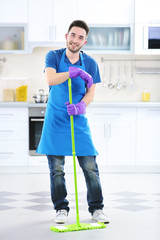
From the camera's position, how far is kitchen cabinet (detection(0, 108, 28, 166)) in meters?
5.57

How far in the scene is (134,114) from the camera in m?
5.63

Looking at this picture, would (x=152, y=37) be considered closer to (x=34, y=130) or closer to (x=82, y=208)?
(x=34, y=130)

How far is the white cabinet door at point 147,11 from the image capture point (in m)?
5.75

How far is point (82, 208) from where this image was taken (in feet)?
11.7

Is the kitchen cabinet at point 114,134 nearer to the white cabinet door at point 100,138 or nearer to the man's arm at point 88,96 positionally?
the white cabinet door at point 100,138

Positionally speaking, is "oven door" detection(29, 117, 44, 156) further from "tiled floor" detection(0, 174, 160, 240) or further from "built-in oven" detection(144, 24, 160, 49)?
"built-in oven" detection(144, 24, 160, 49)

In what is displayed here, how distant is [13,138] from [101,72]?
1.53 metres

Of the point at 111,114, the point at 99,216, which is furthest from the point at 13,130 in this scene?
the point at 99,216

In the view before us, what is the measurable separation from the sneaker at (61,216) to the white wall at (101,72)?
325 cm

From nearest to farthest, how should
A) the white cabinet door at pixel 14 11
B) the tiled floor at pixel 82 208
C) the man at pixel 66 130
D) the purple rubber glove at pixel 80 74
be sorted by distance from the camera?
the tiled floor at pixel 82 208, the purple rubber glove at pixel 80 74, the man at pixel 66 130, the white cabinet door at pixel 14 11

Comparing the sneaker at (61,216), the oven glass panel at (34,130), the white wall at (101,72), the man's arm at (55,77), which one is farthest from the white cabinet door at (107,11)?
the sneaker at (61,216)

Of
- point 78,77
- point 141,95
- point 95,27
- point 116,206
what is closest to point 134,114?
point 141,95

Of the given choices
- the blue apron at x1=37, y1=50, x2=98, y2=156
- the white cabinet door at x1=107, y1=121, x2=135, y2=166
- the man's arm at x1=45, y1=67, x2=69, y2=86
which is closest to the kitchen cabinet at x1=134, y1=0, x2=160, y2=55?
the white cabinet door at x1=107, y1=121, x2=135, y2=166

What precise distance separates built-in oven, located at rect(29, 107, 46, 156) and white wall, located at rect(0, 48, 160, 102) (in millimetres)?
692
